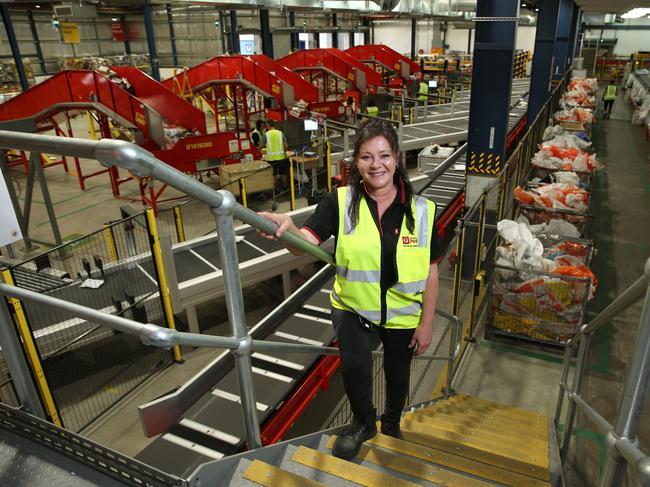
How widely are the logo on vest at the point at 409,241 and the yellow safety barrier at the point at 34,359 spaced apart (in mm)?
3509

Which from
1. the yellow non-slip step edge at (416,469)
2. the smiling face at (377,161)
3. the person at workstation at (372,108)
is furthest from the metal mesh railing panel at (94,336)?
the person at workstation at (372,108)

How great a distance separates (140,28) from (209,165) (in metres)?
25.6

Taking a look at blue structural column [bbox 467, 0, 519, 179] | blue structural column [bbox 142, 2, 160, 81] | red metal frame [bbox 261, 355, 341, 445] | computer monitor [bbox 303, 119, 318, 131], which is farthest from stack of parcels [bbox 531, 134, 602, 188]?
blue structural column [bbox 142, 2, 160, 81]

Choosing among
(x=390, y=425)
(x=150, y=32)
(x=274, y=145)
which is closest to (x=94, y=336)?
(x=390, y=425)

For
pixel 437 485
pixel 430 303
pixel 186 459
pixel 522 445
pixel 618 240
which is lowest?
pixel 618 240

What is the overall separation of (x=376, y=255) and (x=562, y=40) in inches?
846

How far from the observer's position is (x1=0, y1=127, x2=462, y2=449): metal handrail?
3.46 ft

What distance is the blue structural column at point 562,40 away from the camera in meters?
17.6

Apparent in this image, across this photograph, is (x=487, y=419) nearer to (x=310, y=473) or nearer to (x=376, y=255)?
(x=310, y=473)

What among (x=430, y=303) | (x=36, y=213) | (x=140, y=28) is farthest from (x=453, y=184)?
(x=140, y=28)

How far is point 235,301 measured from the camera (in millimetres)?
1501

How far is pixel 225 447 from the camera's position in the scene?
152 inches

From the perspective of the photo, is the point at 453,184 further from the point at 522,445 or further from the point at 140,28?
the point at 140,28

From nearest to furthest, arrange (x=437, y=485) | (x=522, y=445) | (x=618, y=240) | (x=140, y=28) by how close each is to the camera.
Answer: (x=437, y=485) → (x=522, y=445) → (x=618, y=240) → (x=140, y=28)
